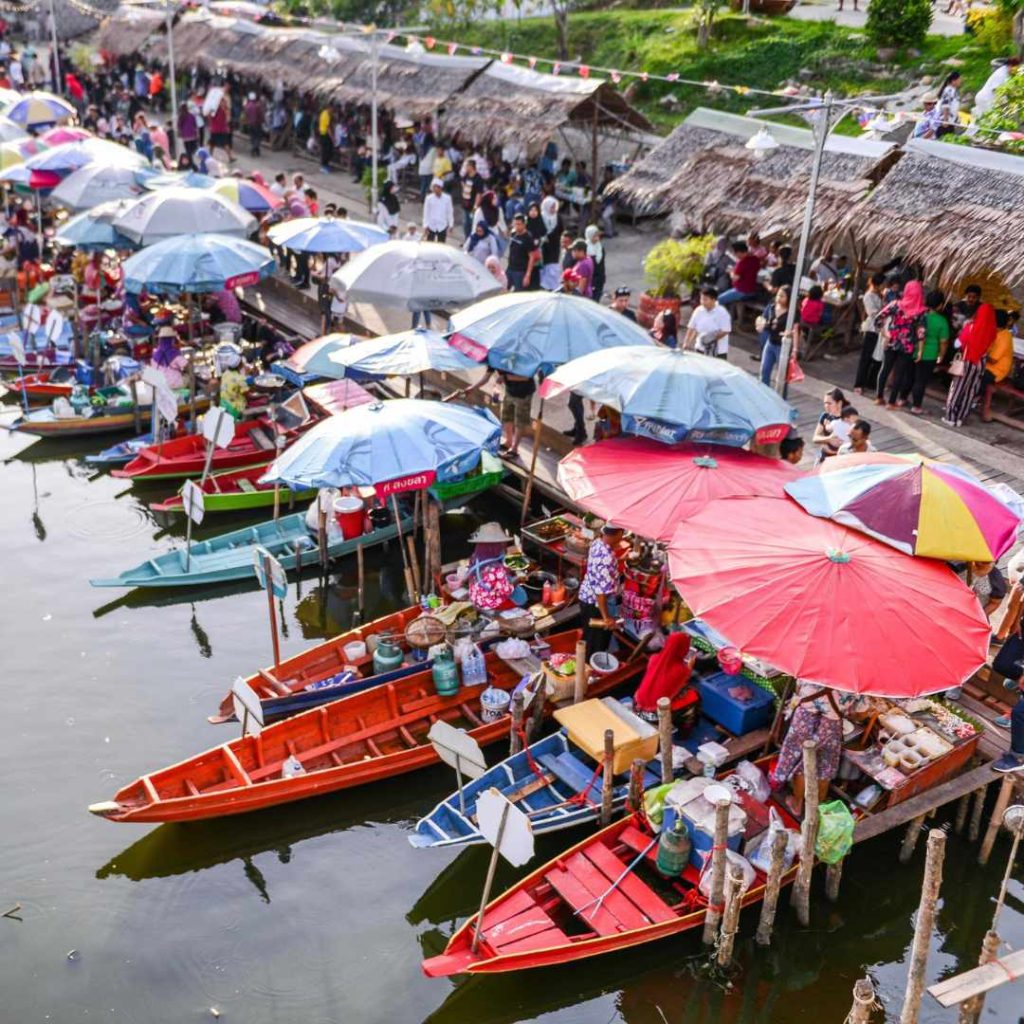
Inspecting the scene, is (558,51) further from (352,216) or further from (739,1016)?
(739,1016)

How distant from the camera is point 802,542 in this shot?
9.74 metres

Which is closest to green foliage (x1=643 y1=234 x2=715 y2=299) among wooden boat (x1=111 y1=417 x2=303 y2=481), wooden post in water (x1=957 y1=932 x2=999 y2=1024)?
wooden boat (x1=111 y1=417 x2=303 y2=481)

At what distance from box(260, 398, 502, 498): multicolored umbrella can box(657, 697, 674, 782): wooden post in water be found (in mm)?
3850

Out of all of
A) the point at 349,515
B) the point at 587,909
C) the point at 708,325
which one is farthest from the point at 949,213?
the point at 587,909

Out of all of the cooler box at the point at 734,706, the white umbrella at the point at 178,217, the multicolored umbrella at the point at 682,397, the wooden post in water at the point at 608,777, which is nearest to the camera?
the wooden post in water at the point at 608,777

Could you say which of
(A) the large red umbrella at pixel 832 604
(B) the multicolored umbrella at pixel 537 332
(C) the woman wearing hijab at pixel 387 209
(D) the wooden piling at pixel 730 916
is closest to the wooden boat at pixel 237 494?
(B) the multicolored umbrella at pixel 537 332

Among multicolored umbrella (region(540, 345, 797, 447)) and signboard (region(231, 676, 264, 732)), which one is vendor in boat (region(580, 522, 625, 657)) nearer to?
multicolored umbrella (region(540, 345, 797, 447))

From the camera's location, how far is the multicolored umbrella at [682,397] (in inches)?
466

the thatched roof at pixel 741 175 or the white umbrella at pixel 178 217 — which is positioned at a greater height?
the thatched roof at pixel 741 175

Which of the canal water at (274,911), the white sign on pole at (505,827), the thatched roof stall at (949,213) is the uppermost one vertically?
the thatched roof stall at (949,213)

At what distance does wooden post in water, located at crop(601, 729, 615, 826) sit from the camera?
33.2 feet

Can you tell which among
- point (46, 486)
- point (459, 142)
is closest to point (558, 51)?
point (459, 142)

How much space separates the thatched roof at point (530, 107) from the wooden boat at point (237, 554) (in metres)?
11.3

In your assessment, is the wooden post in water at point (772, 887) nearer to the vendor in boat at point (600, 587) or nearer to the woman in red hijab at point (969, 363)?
the vendor in boat at point (600, 587)
